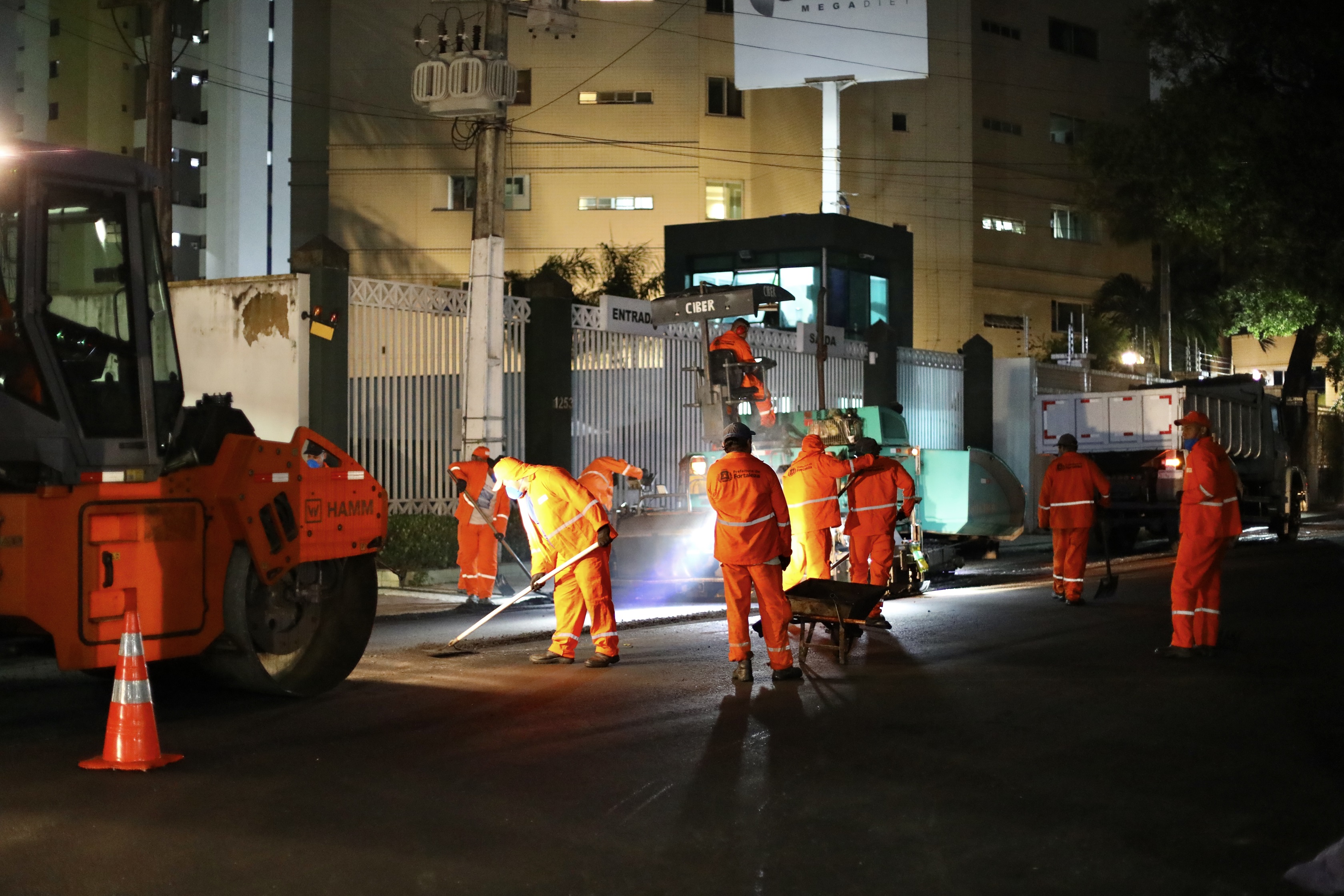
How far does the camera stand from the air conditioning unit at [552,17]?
1673cm

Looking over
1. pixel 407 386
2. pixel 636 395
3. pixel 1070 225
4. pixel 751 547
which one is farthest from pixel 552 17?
pixel 1070 225

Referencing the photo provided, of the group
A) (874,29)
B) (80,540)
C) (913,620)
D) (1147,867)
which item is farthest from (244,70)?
(1147,867)

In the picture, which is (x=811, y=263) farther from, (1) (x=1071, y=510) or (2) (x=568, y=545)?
(2) (x=568, y=545)

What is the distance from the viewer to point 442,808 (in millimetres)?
6301

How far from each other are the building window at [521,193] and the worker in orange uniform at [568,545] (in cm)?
3346

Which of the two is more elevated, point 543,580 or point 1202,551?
point 1202,551

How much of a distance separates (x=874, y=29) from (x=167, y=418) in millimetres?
33729

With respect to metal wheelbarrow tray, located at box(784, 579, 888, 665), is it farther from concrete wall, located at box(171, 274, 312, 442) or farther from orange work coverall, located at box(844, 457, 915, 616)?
concrete wall, located at box(171, 274, 312, 442)

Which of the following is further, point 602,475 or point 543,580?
point 602,475

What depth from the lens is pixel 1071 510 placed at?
14.4 metres

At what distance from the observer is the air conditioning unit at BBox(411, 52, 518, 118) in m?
15.9

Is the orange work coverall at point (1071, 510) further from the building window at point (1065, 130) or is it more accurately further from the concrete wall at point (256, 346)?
the building window at point (1065, 130)

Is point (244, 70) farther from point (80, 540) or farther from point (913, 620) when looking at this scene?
point (80, 540)

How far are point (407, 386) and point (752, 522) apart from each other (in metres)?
9.58
